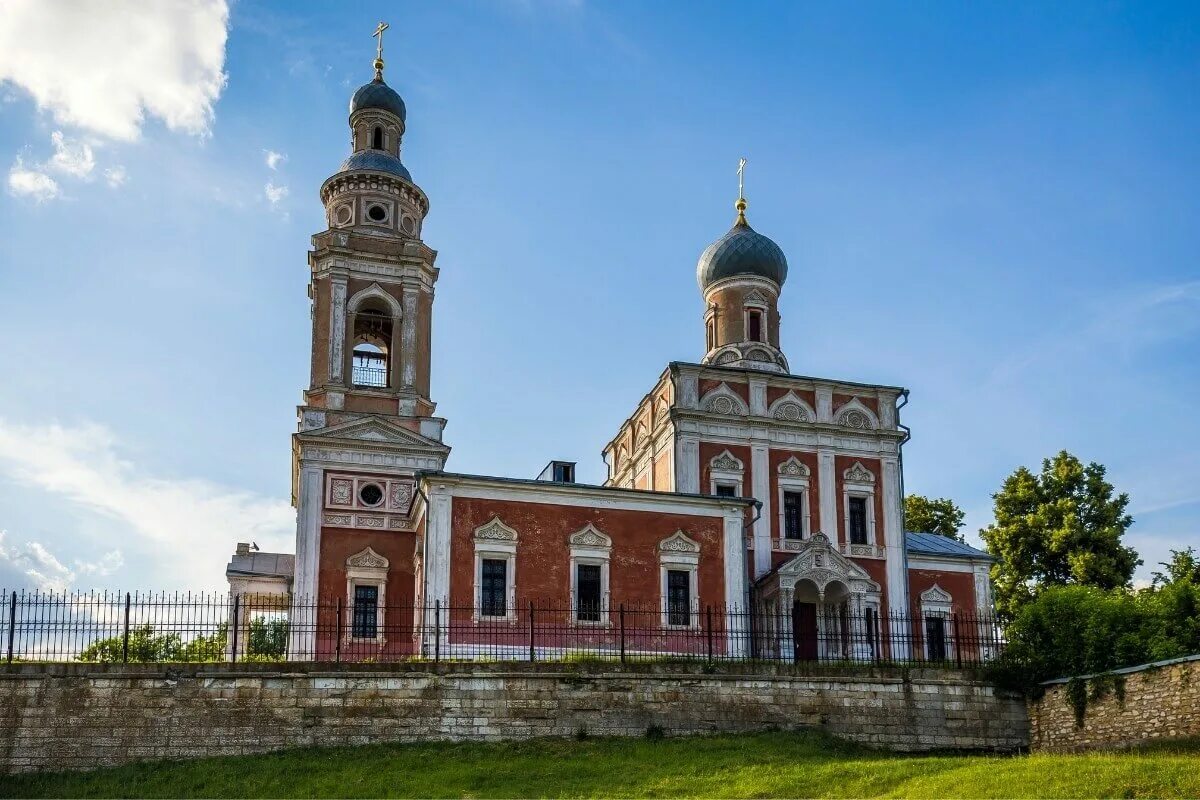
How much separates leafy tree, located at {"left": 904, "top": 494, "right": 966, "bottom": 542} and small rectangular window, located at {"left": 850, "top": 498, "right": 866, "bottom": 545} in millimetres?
12672

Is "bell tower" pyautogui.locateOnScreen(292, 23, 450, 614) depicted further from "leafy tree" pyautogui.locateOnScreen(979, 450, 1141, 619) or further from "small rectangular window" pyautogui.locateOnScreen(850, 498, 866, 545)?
"leafy tree" pyautogui.locateOnScreen(979, 450, 1141, 619)

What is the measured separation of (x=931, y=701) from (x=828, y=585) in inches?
389

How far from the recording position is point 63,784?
771 inches

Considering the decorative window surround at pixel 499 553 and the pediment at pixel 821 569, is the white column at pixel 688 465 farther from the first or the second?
the decorative window surround at pixel 499 553

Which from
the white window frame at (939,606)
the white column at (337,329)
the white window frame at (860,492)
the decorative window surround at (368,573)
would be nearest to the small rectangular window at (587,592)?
the decorative window surround at (368,573)

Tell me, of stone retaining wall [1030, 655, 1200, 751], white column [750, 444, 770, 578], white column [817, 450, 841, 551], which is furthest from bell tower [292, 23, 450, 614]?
stone retaining wall [1030, 655, 1200, 751]

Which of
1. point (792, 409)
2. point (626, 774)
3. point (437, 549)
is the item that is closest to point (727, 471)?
point (792, 409)

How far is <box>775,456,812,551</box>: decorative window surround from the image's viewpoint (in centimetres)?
3478

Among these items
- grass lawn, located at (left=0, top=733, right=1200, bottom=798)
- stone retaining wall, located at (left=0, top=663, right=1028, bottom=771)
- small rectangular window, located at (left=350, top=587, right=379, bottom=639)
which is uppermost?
small rectangular window, located at (left=350, top=587, right=379, bottom=639)

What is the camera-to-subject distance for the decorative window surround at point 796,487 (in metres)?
34.8

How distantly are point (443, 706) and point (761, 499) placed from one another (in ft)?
49.1

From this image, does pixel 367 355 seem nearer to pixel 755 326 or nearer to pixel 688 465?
pixel 688 465

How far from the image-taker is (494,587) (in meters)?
29.0

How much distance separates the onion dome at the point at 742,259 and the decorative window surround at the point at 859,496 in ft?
26.1
